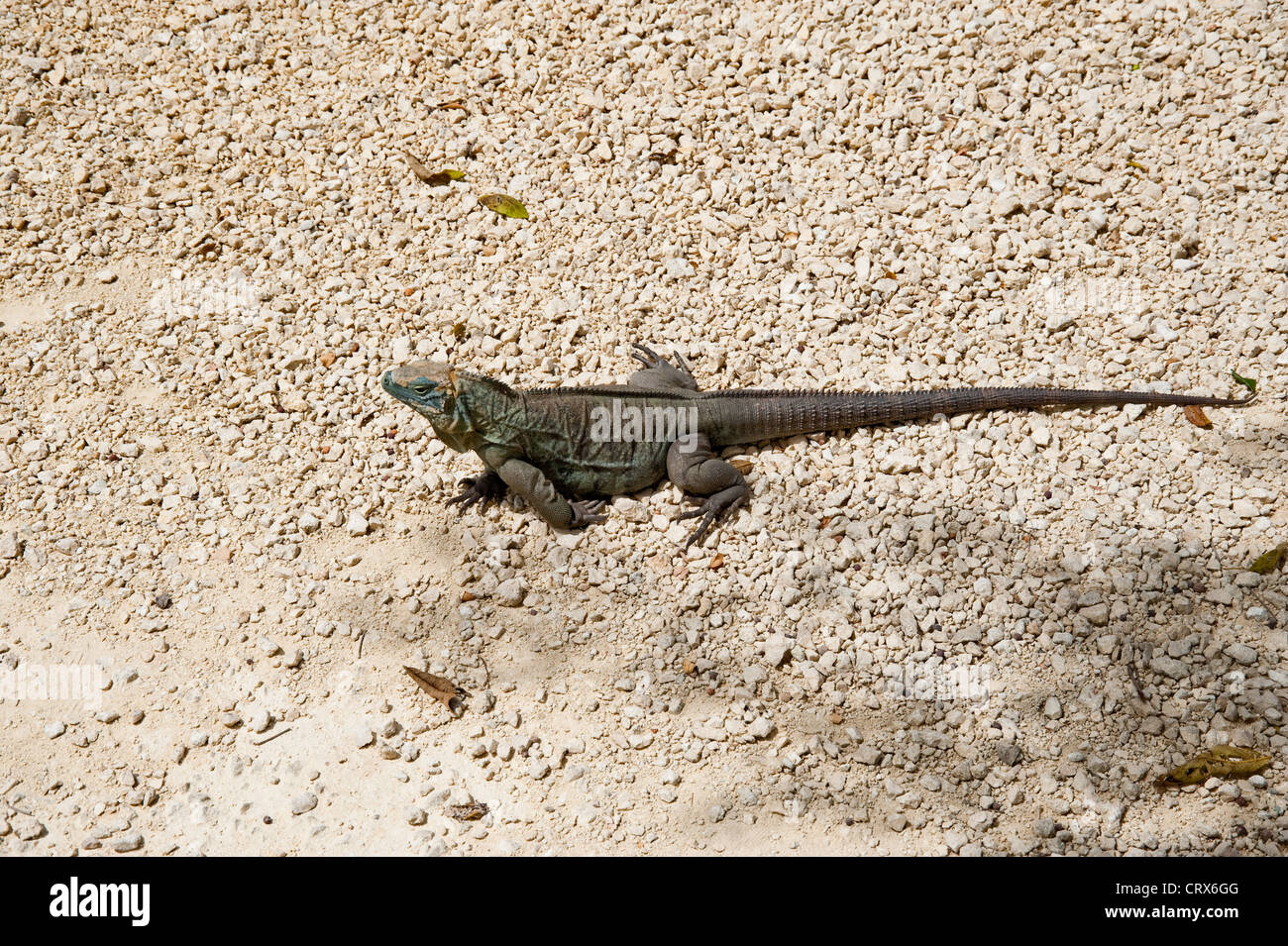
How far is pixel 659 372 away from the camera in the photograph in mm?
5406

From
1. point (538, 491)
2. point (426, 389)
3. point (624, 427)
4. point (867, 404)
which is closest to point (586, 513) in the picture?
point (538, 491)

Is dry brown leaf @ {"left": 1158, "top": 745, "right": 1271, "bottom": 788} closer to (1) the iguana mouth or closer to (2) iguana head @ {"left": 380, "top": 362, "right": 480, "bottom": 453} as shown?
(2) iguana head @ {"left": 380, "top": 362, "right": 480, "bottom": 453}

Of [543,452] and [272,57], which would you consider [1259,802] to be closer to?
[543,452]

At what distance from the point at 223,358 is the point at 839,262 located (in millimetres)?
3798

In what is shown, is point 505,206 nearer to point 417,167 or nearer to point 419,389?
point 417,167

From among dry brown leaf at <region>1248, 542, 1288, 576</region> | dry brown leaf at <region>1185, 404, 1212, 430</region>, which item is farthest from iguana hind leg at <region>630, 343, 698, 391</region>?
dry brown leaf at <region>1248, 542, 1288, 576</region>

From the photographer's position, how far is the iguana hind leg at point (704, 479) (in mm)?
4973

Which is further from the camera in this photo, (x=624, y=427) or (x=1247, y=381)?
(x=1247, y=381)

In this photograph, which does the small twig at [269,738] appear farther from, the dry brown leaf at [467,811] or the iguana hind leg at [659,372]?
the iguana hind leg at [659,372]

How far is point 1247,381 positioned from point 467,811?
15.3 ft

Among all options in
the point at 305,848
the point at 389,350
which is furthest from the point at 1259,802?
the point at 389,350

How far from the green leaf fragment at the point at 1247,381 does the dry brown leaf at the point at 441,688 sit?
4464 millimetres

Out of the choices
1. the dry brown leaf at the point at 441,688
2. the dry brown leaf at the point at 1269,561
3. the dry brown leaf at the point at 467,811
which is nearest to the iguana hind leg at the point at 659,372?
the dry brown leaf at the point at 441,688

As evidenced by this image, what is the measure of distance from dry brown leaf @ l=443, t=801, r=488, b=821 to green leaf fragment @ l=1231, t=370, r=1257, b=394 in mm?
4564
